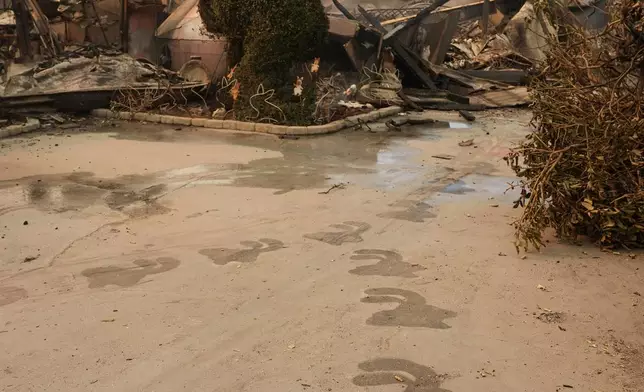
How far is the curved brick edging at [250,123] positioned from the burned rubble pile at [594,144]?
5.07m

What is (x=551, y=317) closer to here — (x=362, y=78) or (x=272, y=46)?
(x=272, y=46)

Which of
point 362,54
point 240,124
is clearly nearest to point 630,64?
point 240,124

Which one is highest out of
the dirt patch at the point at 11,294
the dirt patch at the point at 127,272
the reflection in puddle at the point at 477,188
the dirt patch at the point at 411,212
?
the reflection in puddle at the point at 477,188

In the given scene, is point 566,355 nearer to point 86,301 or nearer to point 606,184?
point 606,184

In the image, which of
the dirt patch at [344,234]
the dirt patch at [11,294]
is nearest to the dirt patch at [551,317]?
the dirt patch at [344,234]

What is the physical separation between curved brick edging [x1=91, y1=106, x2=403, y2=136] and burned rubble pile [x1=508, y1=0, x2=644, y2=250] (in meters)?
5.07

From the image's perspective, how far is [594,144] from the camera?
5320 millimetres

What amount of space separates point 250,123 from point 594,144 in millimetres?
6293

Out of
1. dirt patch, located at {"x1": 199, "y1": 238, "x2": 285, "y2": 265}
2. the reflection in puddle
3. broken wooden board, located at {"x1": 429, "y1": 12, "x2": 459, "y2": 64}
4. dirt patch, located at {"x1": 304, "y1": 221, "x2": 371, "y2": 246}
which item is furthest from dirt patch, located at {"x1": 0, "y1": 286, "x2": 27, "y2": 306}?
broken wooden board, located at {"x1": 429, "y1": 12, "x2": 459, "y2": 64}

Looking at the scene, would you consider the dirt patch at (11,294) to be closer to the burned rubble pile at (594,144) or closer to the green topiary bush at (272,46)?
the burned rubble pile at (594,144)

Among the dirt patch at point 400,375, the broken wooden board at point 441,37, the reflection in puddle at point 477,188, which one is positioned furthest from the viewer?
the broken wooden board at point 441,37

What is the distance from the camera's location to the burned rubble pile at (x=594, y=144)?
5.24m

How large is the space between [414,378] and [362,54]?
37.0ft

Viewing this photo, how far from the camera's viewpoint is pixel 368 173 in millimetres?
7965
